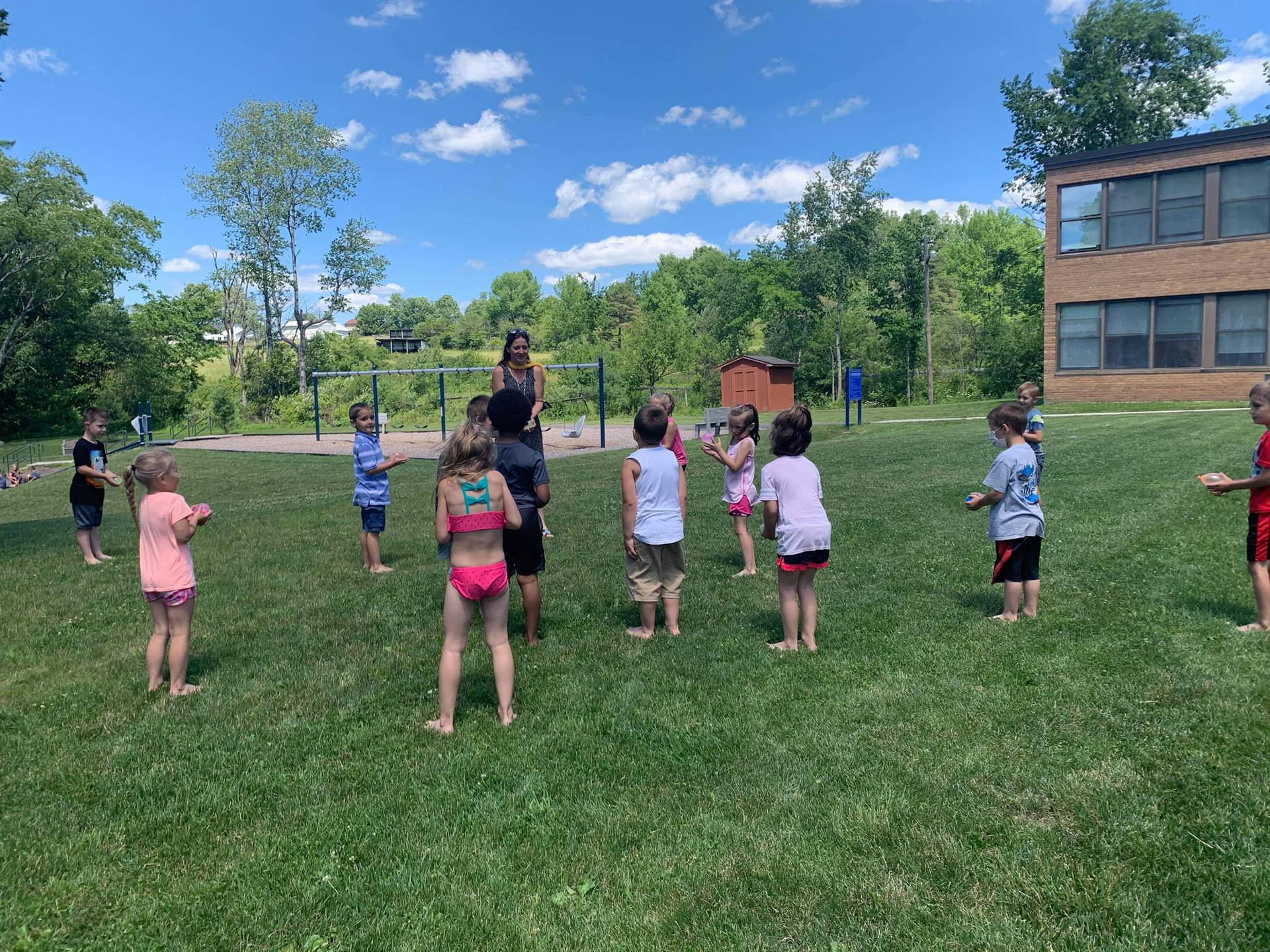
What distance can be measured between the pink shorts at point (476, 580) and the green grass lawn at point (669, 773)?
0.80 m

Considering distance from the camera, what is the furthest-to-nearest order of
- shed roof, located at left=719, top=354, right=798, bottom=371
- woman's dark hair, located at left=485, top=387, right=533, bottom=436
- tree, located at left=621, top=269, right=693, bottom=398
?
tree, located at left=621, top=269, right=693, bottom=398 < shed roof, located at left=719, top=354, right=798, bottom=371 < woman's dark hair, located at left=485, top=387, right=533, bottom=436

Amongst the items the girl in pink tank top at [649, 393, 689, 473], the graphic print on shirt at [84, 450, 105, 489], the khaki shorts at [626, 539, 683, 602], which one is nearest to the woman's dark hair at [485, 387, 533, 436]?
the girl in pink tank top at [649, 393, 689, 473]

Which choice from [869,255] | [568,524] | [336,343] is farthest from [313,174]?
[568,524]

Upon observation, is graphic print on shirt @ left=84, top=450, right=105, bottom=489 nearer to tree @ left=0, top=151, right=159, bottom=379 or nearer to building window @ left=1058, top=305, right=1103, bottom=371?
building window @ left=1058, top=305, right=1103, bottom=371

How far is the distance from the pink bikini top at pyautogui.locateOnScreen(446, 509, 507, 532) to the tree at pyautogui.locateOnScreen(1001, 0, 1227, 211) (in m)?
46.0

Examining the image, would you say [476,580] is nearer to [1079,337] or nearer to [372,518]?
[372,518]

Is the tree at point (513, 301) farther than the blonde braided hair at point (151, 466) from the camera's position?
Yes

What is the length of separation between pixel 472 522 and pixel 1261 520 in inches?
211

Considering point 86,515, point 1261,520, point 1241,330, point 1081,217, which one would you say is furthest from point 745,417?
point 1241,330

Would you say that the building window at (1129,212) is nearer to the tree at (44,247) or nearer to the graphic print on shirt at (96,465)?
the graphic print on shirt at (96,465)

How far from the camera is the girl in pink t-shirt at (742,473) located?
726 centimetres

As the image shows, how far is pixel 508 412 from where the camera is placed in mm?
5309

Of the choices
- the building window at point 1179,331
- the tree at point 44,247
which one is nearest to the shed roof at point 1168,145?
the building window at point 1179,331

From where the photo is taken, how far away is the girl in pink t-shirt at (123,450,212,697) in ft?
15.9
